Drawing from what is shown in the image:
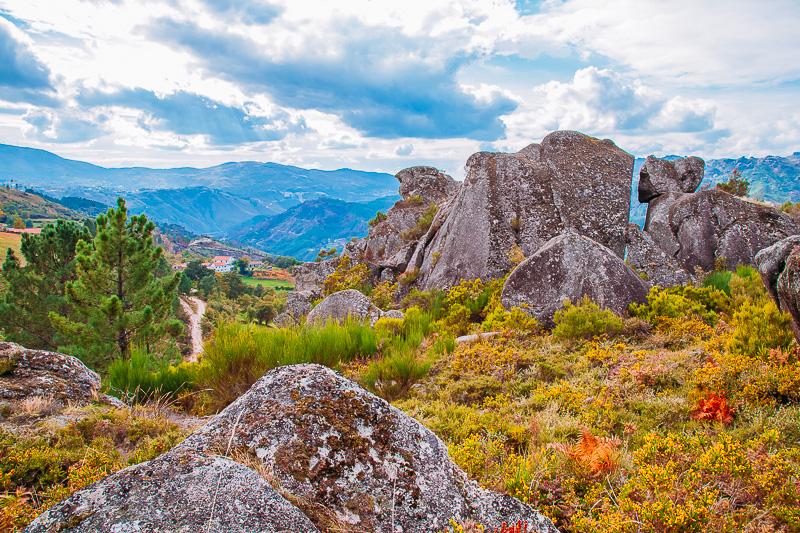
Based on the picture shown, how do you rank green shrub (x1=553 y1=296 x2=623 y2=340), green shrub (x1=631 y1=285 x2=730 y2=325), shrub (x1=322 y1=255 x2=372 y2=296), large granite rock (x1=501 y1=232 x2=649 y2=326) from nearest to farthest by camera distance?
green shrub (x1=553 y1=296 x2=623 y2=340) → green shrub (x1=631 y1=285 x2=730 y2=325) → large granite rock (x1=501 y1=232 x2=649 y2=326) → shrub (x1=322 y1=255 x2=372 y2=296)

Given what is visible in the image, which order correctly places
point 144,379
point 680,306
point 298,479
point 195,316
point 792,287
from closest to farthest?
point 298,479, point 792,287, point 144,379, point 680,306, point 195,316

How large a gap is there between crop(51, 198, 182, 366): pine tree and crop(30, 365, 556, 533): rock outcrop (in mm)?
21685

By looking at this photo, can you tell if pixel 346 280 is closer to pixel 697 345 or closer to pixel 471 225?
pixel 471 225

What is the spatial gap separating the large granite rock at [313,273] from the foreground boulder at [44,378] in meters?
24.2

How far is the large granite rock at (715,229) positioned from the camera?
20.5 meters

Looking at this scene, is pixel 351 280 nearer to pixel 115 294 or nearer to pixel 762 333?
pixel 115 294

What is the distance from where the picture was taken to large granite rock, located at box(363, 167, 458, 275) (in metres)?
29.6

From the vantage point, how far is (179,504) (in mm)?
2846

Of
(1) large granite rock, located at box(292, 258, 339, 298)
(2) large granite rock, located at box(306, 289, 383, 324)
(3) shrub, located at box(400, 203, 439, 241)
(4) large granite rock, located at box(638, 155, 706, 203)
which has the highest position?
(4) large granite rock, located at box(638, 155, 706, 203)

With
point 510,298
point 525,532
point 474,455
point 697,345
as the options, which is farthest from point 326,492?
point 510,298

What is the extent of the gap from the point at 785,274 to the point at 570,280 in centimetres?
600

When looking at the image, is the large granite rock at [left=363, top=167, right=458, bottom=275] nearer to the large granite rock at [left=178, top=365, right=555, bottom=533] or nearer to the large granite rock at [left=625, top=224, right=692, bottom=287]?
the large granite rock at [left=625, top=224, right=692, bottom=287]

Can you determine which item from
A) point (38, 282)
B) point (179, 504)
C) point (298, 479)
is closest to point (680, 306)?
point (298, 479)

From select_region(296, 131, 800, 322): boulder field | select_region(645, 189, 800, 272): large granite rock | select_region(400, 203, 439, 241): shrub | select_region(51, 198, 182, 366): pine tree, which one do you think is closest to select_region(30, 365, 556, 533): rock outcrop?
select_region(296, 131, 800, 322): boulder field
